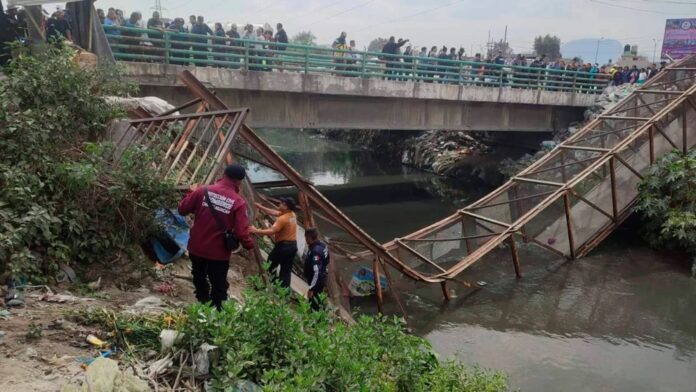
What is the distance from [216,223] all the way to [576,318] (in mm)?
7025

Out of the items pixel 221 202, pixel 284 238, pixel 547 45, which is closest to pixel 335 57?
pixel 284 238

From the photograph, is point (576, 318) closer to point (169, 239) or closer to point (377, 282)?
point (377, 282)

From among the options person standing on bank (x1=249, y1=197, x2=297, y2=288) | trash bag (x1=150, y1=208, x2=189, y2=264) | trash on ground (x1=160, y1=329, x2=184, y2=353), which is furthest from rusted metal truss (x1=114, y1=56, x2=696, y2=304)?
trash on ground (x1=160, y1=329, x2=184, y2=353)

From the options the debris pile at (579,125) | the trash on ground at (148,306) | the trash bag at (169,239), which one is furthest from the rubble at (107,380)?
the debris pile at (579,125)

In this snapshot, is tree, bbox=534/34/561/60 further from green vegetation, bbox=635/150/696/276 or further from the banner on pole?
green vegetation, bbox=635/150/696/276

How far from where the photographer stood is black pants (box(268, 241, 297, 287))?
19.0ft

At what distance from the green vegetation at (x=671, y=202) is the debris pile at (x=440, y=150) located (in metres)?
11.0

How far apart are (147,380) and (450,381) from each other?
265 cm

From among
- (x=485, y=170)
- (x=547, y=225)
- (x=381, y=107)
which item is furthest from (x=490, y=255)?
(x=485, y=170)

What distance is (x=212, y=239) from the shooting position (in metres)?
4.52

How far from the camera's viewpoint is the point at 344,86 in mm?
14625

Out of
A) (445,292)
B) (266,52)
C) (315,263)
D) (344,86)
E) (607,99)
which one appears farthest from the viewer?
(607,99)

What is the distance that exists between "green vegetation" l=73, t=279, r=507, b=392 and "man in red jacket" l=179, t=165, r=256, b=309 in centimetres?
53

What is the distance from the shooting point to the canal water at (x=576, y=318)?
7191mm
